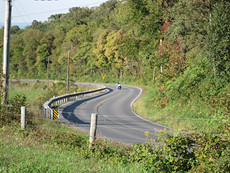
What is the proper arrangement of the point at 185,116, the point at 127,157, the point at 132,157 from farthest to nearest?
the point at 185,116 → the point at 127,157 → the point at 132,157

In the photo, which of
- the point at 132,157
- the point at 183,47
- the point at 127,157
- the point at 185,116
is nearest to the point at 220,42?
the point at 183,47

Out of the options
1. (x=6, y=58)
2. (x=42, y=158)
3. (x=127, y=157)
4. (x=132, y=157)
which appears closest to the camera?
(x=42, y=158)

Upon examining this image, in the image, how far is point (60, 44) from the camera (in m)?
105

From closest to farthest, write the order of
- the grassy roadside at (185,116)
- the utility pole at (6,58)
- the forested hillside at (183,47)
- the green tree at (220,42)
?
the utility pole at (6,58)
the grassy roadside at (185,116)
the green tree at (220,42)
the forested hillside at (183,47)

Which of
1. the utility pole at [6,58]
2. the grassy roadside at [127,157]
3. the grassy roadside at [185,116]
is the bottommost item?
the grassy roadside at [185,116]

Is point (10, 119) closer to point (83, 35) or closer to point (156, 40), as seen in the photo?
point (156, 40)

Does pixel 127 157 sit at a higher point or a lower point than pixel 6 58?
lower

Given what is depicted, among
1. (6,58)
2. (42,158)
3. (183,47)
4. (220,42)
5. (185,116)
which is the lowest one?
(185,116)

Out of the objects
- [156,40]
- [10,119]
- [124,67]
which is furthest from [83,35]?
[10,119]

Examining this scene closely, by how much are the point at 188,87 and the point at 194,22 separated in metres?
4.93

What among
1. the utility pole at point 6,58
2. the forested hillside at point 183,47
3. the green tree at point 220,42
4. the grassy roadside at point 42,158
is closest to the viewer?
the grassy roadside at point 42,158

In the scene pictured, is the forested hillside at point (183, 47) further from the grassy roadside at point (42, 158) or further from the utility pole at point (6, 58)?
the utility pole at point (6, 58)

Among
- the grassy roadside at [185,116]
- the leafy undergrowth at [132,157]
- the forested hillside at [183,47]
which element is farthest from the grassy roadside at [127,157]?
the grassy roadside at [185,116]

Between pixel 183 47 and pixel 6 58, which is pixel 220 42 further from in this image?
pixel 6 58
